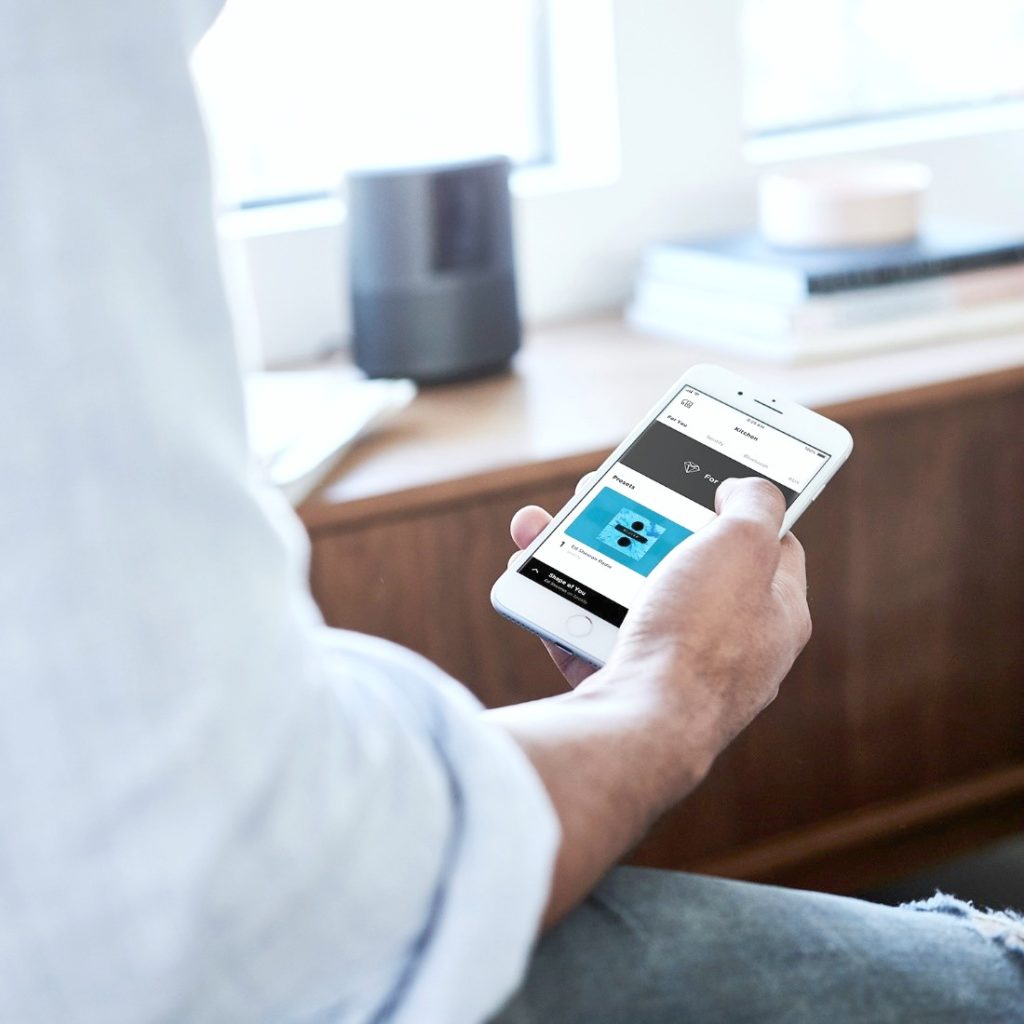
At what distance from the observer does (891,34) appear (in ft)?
5.41

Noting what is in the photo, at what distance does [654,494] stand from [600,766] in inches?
11.2

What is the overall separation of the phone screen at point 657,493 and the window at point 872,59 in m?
0.86

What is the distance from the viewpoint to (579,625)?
0.70 meters

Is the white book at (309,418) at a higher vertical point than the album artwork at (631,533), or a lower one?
lower

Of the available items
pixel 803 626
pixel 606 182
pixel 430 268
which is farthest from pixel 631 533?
pixel 606 182

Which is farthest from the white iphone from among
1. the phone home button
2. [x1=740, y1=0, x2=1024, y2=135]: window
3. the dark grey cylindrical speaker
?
[x1=740, y1=0, x2=1024, y2=135]: window

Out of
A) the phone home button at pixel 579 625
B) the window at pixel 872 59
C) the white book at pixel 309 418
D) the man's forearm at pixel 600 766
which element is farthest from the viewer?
the window at pixel 872 59

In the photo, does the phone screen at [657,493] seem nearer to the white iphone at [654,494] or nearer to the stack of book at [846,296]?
the white iphone at [654,494]

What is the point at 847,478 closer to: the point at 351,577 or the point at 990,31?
the point at 351,577

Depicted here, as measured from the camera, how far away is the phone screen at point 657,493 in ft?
2.35

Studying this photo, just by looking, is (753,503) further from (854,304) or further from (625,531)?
(854,304)

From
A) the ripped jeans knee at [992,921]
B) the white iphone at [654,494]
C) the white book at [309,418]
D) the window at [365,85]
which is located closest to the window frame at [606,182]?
the window at [365,85]

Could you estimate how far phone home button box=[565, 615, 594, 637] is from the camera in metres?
0.69

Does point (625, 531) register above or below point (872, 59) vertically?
below
